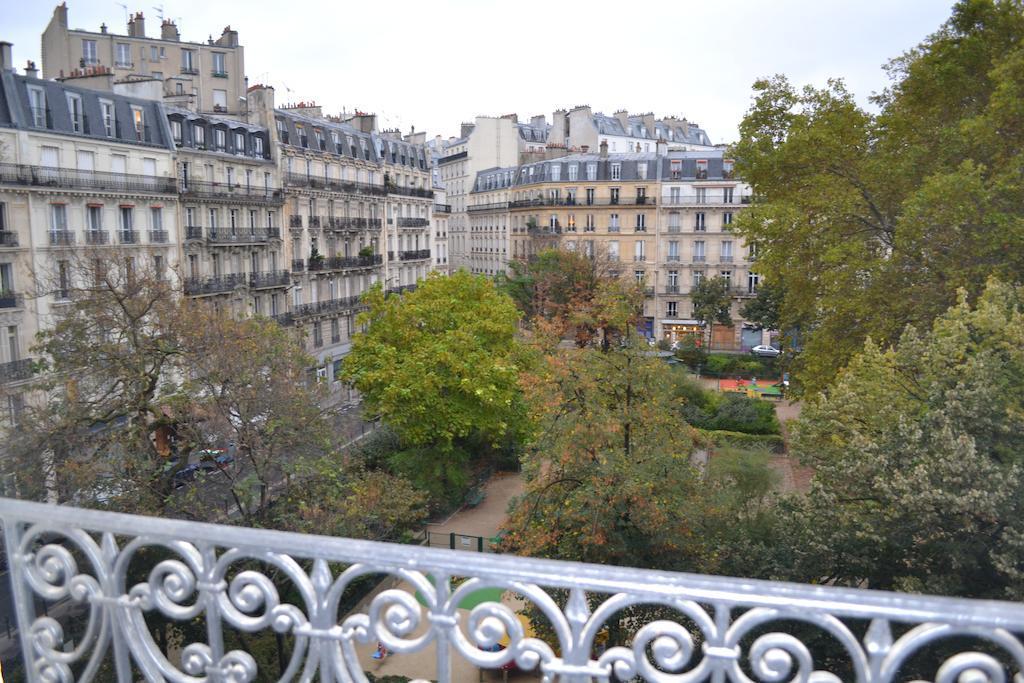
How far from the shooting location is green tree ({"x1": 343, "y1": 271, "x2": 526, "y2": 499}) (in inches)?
774

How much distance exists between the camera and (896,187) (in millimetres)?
16188

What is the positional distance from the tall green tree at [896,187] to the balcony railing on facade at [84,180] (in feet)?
58.4

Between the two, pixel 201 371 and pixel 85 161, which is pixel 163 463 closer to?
pixel 201 371

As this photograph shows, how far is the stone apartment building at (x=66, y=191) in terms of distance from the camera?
2062 centimetres

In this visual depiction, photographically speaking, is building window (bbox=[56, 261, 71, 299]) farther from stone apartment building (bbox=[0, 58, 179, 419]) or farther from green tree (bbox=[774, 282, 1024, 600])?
green tree (bbox=[774, 282, 1024, 600])

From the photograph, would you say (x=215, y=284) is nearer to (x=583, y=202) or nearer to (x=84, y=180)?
(x=84, y=180)

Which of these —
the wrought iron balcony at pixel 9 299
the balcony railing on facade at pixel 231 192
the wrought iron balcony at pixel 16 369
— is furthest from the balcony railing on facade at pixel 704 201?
the wrought iron balcony at pixel 16 369

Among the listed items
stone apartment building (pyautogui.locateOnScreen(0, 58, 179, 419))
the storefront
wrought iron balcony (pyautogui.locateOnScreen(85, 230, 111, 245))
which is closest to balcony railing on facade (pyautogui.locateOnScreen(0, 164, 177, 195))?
stone apartment building (pyautogui.locateOnScreen(0, 58, 179, 419))

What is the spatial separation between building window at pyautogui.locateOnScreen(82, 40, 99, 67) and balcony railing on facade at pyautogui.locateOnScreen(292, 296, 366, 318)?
45.2 ft

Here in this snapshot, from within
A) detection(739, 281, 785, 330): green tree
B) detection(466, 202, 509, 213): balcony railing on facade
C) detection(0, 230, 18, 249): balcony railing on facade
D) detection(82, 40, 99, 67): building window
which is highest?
detection(82, 40, 99, 67): building window

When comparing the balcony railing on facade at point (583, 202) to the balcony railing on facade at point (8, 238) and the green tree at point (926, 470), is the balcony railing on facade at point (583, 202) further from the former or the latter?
the green tree at point (926, 470)

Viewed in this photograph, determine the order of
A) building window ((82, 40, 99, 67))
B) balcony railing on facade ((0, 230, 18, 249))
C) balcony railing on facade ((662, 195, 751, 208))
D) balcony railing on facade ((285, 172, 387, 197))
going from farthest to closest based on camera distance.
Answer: balcony railing on facade ((662, 195, 751, 208)), building window ((82, 40, 99, 67)), balcony railing on facade ((285, 172, 387, 197)), balcony railing on facade ((0, 230, 18, 249))

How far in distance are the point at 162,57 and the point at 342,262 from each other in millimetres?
12527

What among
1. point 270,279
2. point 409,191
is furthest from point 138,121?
point 409,191
